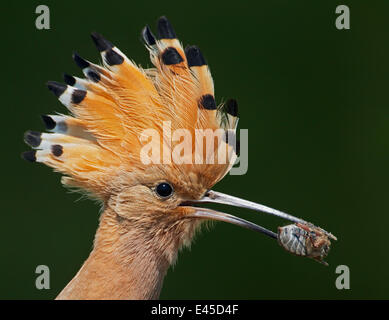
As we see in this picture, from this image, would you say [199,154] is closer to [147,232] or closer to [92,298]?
[147,232]

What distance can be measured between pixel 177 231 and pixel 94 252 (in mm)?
261

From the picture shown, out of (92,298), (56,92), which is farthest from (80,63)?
(92,298)

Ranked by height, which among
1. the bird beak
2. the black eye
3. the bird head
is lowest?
the bird beak

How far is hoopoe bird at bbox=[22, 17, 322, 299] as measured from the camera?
1853mm

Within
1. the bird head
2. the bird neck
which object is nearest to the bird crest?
the bird head

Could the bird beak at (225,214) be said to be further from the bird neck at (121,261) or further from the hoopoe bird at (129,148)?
the bird neck at (121,261)

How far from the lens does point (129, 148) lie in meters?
1.85

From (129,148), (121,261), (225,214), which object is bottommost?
(121,261)

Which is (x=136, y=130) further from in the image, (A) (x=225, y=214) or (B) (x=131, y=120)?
(A) (x=225, y=214)

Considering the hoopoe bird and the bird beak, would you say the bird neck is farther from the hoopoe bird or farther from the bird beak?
the bird beak

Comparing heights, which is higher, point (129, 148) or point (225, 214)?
point (129, 148)

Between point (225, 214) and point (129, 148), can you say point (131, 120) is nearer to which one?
point (129, 148)

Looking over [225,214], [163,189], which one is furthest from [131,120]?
[225,214]

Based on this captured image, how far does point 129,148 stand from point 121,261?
0.34 metres
